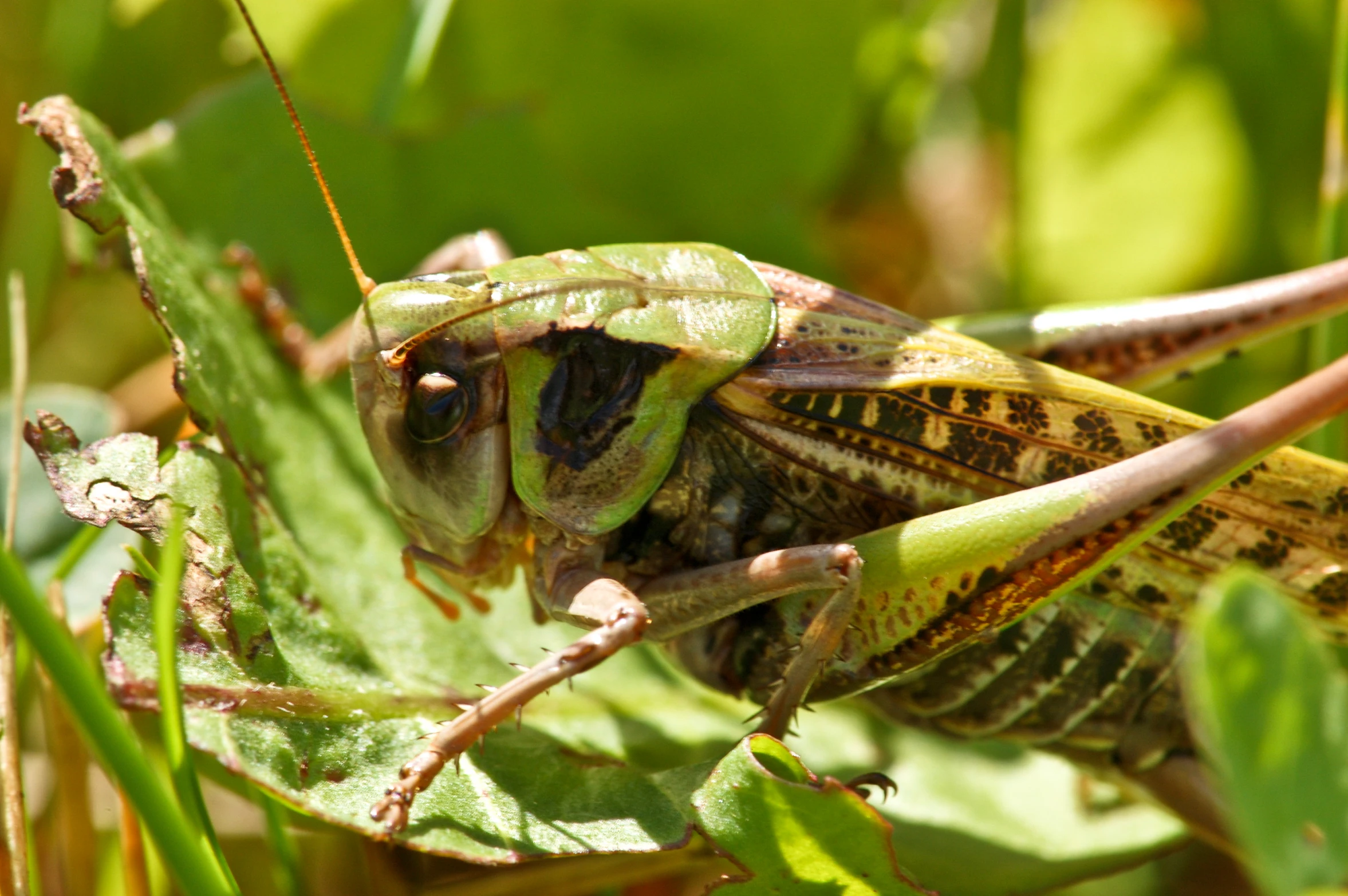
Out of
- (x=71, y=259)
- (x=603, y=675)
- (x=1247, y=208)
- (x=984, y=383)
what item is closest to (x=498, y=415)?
(x=603, y=675)

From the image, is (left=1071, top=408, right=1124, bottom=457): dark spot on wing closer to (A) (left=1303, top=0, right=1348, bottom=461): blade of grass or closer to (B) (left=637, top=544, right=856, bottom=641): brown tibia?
(B) (left=637, top=544, right=856, bottom=641): brown tibia

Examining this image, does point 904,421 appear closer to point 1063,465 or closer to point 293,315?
point 1063,465

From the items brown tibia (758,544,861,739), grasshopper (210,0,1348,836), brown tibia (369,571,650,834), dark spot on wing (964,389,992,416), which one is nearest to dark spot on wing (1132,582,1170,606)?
grasshopper (210,0,1348,836)

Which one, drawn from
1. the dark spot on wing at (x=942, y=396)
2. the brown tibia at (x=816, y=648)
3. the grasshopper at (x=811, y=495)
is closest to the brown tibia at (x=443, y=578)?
the grasshopper at (x=811, y=495)

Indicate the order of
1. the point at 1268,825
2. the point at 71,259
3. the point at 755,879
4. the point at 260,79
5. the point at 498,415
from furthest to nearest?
the point at 260,79, the point at 71,259, the point at 498,415, the point at 755,879, the point at 1268,825

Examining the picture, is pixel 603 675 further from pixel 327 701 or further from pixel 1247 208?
pixel 1247 208

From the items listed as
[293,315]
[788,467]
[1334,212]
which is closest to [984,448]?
[788,467]
